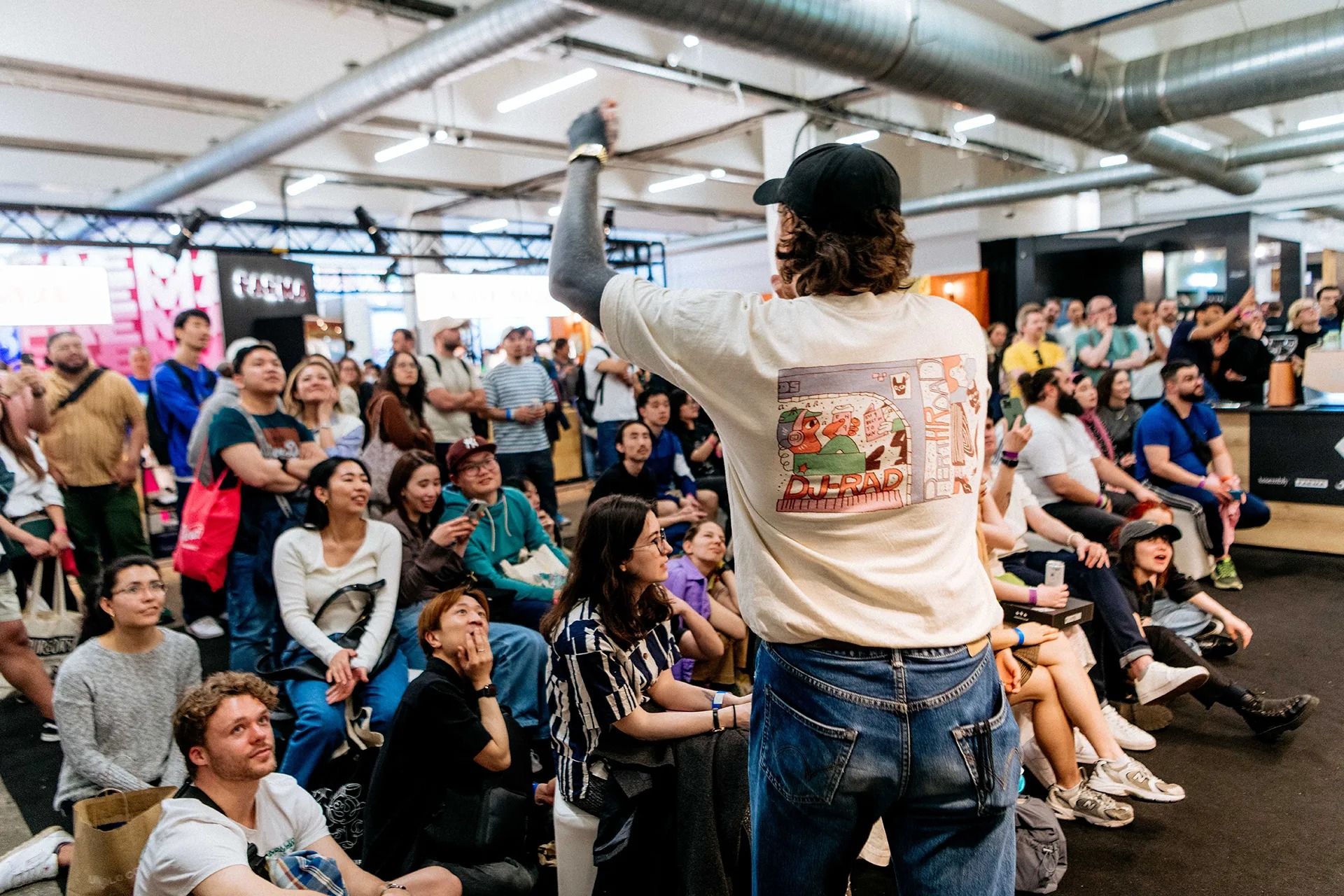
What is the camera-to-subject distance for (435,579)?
319 centimetres

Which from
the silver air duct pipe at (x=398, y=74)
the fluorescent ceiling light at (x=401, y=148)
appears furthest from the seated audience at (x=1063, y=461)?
the fluorescent ceiling light at (x=401, y=148)

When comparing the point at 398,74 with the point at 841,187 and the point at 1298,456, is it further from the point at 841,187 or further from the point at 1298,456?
the point at 1298,456

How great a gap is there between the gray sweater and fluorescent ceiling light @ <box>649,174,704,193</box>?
11.6 meters

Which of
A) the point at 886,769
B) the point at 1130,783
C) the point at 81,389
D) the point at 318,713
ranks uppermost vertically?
the point at 81,389

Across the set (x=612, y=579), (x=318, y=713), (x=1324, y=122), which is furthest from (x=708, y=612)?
(x=1324, y=122)

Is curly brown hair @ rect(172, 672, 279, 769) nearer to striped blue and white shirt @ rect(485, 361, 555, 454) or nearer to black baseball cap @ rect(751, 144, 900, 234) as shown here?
black baseball cap @ rect(751, 144, 900, 234)

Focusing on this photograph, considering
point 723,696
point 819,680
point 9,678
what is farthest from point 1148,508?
point 9,678

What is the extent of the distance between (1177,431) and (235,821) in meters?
4.97

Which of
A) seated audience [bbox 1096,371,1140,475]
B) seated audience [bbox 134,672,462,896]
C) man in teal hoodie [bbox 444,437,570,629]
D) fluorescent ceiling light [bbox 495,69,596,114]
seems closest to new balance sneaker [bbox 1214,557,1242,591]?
seated audience [bbox 1096,371,1140,475]

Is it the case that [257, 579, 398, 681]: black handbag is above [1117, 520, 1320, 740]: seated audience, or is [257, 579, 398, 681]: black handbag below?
above

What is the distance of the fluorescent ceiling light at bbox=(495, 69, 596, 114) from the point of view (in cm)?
827

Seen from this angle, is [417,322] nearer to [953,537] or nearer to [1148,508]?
[1148,508]

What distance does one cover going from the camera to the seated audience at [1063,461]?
163 inches

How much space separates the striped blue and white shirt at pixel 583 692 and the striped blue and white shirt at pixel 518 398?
3.66m
